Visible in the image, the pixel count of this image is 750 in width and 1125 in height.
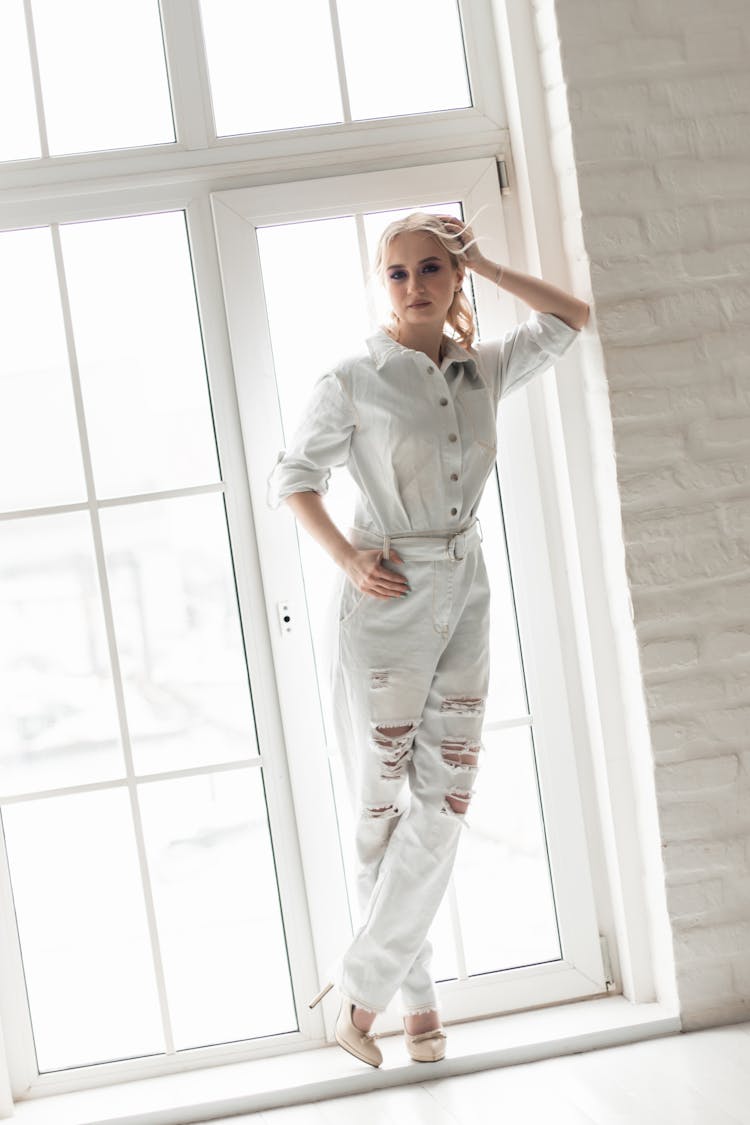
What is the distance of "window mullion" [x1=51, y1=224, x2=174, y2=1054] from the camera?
97.7 inches

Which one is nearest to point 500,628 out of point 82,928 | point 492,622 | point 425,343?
point 492,622

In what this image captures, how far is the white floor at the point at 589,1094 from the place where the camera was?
83.0 inches

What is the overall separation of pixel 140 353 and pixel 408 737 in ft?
3.17

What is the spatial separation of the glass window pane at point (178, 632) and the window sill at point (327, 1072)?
0.64m

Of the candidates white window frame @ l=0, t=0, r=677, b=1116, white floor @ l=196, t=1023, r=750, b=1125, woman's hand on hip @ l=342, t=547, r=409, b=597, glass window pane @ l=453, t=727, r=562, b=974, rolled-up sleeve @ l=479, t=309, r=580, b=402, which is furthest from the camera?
glass window pane @ l=453, t=727, r=562, b=974

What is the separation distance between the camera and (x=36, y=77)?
8.04ft

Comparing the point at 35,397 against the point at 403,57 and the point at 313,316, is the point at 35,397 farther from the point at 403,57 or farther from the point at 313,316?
the point at 403,57

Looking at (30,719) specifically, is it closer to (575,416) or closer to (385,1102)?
(385,1102)

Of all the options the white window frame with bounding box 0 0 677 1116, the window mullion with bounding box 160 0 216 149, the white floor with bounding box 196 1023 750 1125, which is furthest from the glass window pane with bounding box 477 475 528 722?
the window mullion with bounding box 160 0 216 149

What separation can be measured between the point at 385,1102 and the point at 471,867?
0.51m

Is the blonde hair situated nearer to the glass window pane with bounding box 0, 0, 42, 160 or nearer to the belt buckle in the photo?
the belt buckle

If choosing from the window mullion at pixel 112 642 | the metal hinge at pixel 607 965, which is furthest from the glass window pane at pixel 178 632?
the metal hinge at pixel 607 965

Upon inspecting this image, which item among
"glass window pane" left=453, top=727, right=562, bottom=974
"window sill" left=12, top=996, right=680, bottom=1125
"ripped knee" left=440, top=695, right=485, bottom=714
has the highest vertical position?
"ripped knee" left=440, top=695, right=485, bottom=714

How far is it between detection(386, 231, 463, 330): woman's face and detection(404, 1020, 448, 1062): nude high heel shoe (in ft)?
4.62
